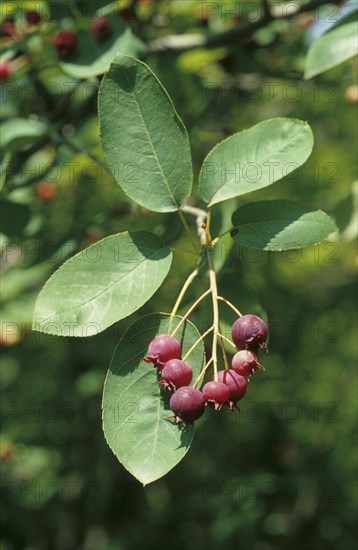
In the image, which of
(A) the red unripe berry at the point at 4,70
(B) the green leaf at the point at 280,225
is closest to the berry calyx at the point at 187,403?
(B) the green leaf at the point at 280,225

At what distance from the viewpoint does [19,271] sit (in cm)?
195

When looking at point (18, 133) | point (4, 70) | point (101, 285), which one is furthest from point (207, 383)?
point (4, 70)

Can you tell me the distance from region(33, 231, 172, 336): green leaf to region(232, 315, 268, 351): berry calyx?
14 cm

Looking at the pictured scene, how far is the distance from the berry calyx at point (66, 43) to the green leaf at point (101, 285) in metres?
0.67

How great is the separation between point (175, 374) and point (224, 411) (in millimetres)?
2407

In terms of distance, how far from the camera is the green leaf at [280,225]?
1.05 meters

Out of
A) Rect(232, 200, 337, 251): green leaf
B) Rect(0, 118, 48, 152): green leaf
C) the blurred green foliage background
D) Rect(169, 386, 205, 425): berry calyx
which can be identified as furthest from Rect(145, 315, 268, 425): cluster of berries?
the blurred green foliage background

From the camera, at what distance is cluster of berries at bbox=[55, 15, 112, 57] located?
148cm

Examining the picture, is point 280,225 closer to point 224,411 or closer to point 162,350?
point 162,350

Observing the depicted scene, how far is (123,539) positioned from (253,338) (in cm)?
319

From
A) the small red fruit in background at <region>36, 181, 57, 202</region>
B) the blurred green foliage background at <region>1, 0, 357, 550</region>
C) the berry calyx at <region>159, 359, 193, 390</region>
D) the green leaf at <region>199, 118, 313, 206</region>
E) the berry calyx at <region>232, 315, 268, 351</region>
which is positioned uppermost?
the green leaf at <region>199, 118, 313, 206</region>

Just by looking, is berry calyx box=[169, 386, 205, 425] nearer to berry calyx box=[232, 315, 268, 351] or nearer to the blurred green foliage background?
berry calyx box=[232, 315, 268, 351]

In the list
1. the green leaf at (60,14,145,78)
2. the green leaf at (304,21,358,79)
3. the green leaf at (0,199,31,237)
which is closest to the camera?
the green leaf at (304,21,358,79)

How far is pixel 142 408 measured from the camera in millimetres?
986
